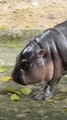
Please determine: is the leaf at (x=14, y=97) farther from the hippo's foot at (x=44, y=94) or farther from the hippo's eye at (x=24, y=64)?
the hippo's eye at (x=24, y=64)

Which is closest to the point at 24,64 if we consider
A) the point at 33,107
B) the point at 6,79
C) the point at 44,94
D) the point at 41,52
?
the point at 41,52

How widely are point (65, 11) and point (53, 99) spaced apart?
4.11 metres

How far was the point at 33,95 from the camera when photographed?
15.3ft

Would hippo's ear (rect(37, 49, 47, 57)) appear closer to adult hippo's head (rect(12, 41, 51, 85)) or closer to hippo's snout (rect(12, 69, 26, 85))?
adult hippo's head (rect(12, 41, 51, 85))

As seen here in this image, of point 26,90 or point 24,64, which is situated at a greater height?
point 24,64

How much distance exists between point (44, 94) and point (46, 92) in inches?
1.3

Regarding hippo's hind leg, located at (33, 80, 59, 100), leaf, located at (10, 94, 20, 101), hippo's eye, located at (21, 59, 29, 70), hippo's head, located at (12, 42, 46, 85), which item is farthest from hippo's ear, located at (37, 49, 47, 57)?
leaf, located at (10, 94, 20, 101)

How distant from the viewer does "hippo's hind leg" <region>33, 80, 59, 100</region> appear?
4.61m

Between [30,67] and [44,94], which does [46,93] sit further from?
[30,67]

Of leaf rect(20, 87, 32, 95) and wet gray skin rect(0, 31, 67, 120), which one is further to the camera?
leaf rect(20, 87, 32, 95)

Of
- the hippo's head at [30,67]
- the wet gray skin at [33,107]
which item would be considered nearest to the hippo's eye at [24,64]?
the hippo's head at [30,67]

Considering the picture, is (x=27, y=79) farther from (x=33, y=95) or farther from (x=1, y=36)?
(x=1, y=36)

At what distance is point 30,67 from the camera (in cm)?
417

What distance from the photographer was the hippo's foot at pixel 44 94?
4.61 m
